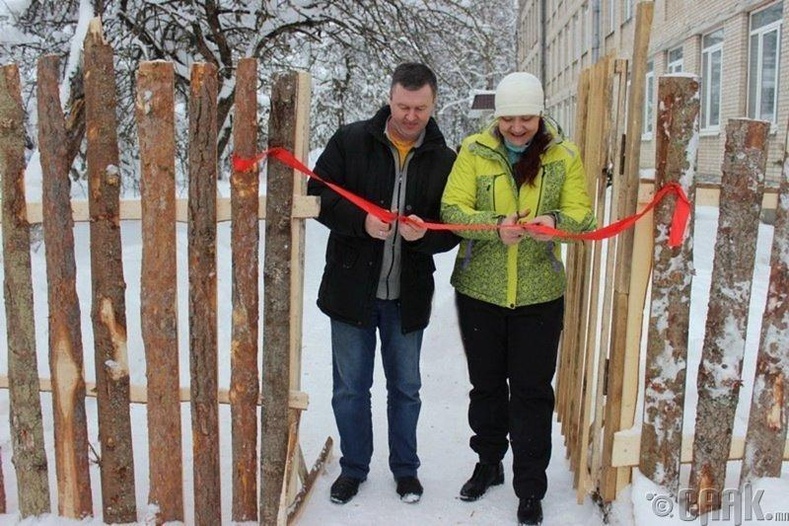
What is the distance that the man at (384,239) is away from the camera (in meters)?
3.11

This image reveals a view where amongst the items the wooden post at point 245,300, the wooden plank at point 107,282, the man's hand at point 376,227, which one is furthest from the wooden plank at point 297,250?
the wooden plank at point 107,282

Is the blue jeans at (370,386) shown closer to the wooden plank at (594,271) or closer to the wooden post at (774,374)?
the wooden plank at (594,271)

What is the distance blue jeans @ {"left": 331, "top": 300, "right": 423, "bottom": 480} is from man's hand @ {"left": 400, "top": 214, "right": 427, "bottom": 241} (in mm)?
417

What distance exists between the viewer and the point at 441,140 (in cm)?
330

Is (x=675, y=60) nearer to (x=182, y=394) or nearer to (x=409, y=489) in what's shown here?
(x=409, y=489)

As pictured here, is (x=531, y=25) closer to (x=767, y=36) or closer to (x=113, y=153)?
(x=767, y=36)

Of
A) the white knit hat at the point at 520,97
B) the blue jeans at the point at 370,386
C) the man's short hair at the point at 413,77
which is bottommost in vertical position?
the blue jeans at the point at 370,386

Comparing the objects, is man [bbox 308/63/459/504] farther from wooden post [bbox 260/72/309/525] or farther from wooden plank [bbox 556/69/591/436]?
wooden plank [bbox 556/69/591/436]

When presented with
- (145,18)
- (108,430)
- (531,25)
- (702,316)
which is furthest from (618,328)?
(531,25)

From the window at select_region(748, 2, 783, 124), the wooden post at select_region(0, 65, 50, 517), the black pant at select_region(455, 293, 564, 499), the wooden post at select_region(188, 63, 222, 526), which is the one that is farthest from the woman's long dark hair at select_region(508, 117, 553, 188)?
the window at select_region(748, 2, 783, 124)

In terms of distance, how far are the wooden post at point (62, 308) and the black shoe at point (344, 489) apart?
3.63 ft

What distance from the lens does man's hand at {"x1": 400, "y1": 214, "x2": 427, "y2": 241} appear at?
119 inches

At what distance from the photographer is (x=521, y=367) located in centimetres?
321

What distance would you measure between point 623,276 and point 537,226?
49 cm
